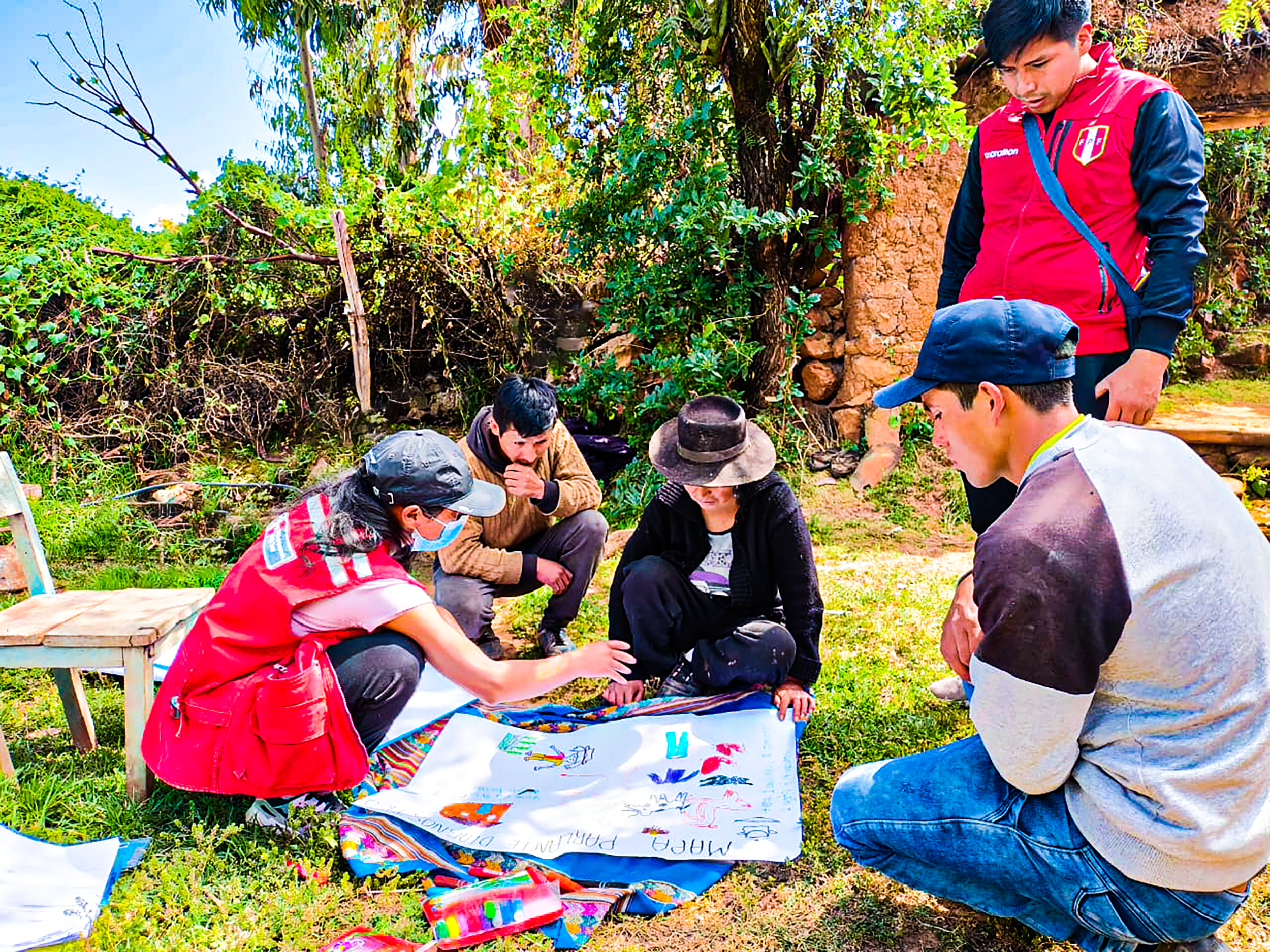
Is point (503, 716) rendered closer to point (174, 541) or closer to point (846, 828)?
point (846, 828)

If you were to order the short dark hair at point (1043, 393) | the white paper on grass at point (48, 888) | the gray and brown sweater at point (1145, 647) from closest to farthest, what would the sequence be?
the gray and brown sweater at point (1145, 647), the short dark hair at point (1043, 393), the white paper on grass at point (48, 888)

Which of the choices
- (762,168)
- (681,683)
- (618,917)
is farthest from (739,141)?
(618,917)

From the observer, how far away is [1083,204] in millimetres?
2543

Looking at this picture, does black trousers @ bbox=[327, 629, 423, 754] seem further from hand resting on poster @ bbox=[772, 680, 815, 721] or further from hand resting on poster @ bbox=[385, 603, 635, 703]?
hand resting on poster @ bbox=[772, 680, 815, 721]

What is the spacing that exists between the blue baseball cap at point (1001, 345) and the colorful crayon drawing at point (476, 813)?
1697 millimetres

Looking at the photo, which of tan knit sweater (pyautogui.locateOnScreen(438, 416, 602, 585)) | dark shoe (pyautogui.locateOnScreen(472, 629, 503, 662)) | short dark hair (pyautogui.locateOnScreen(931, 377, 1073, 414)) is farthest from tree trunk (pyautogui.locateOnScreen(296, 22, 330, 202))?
short dark hair (pyautogui.locateOnScreen(931, 377, 1073, 414))

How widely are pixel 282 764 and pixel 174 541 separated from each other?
3867mm

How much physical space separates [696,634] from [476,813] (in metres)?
1.00

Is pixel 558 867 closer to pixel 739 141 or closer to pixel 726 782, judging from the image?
pixel 726 782

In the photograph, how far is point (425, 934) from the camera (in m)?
2.12

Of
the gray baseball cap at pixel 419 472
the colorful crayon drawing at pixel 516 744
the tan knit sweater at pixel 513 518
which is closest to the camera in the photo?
the gray baseball cap at pixel 419 472

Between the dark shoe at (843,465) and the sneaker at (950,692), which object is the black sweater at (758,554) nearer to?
the sneaker at (950,692)

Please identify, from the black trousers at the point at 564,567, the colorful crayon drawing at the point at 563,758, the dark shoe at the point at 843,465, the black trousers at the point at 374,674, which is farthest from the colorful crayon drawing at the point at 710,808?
the dark shoe at the point at 843,465

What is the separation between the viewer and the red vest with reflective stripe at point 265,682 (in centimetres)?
242
